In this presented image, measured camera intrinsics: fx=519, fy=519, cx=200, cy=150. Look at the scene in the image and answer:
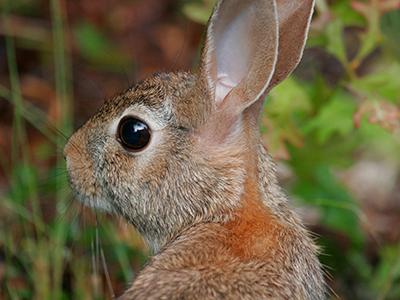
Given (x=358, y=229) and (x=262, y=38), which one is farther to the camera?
(x=358, y=229)

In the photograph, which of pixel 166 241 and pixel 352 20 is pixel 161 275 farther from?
pixel 352 20

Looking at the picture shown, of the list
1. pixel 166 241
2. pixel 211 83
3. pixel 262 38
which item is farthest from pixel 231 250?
pixel 262 38

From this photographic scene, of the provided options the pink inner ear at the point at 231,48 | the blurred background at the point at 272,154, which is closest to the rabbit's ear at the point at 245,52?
the pink inner ear at the point at 231,48

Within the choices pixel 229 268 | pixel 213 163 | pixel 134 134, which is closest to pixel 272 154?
pixel 213 163

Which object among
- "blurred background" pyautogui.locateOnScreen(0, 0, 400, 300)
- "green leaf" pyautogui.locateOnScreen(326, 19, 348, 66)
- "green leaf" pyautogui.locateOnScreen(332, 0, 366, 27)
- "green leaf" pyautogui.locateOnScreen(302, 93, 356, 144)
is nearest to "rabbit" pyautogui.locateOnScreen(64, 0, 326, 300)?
"blurred background" pyautogui.locateOnScreen(0, 0, 400, 300)

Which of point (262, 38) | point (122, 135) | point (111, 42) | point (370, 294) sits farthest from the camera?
point (111, 42)

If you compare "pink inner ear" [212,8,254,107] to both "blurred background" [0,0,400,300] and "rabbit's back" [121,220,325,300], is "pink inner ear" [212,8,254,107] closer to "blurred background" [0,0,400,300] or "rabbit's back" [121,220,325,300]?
"rabbit's back" [121,220,325,300]

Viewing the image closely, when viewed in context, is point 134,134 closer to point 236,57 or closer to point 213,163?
point 213,163

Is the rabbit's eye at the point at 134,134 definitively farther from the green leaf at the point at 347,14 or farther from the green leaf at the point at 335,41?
the green leaf at the point at 347,14
